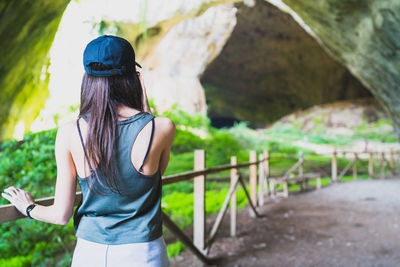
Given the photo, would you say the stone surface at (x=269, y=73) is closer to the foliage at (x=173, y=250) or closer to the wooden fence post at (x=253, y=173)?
the wooden fence post at (x=253, y=173)

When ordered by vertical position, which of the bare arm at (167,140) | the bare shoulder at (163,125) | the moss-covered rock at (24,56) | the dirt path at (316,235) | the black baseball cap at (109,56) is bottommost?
the dirt path at (316,235)

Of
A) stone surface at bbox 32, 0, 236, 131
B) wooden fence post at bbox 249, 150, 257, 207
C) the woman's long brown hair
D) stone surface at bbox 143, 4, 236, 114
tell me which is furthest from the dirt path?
stone surface at bbox 143, 4, 236, 114

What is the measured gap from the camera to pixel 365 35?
32.3 ft

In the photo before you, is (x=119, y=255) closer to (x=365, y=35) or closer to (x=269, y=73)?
(x=365, y=35)

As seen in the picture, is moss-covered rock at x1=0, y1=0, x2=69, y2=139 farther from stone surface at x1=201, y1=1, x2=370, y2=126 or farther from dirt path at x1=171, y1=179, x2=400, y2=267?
stone surface at x1=201, y1=1, x2=370, y2=126

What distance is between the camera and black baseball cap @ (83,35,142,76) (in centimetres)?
149

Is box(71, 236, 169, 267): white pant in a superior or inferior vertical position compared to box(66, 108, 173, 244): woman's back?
inferior

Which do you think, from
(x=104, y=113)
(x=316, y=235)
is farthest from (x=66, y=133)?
(x=316, y=235)

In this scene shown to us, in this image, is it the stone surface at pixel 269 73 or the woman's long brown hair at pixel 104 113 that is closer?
the woman's long brown hair at pixel 104 113

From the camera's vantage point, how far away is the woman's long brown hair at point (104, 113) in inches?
57.3

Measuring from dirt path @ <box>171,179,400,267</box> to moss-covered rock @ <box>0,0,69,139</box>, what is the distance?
4.35 metres

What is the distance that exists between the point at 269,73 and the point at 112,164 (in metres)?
26.2

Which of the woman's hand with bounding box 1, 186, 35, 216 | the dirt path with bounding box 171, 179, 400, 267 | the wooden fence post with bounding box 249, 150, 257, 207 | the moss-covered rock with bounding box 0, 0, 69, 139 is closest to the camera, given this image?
the woman's hand with bounding box 1, 186, 35, 216

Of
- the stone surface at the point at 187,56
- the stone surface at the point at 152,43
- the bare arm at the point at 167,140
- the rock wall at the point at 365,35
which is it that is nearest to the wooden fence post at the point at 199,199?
the bare arm at the point at 167,140
